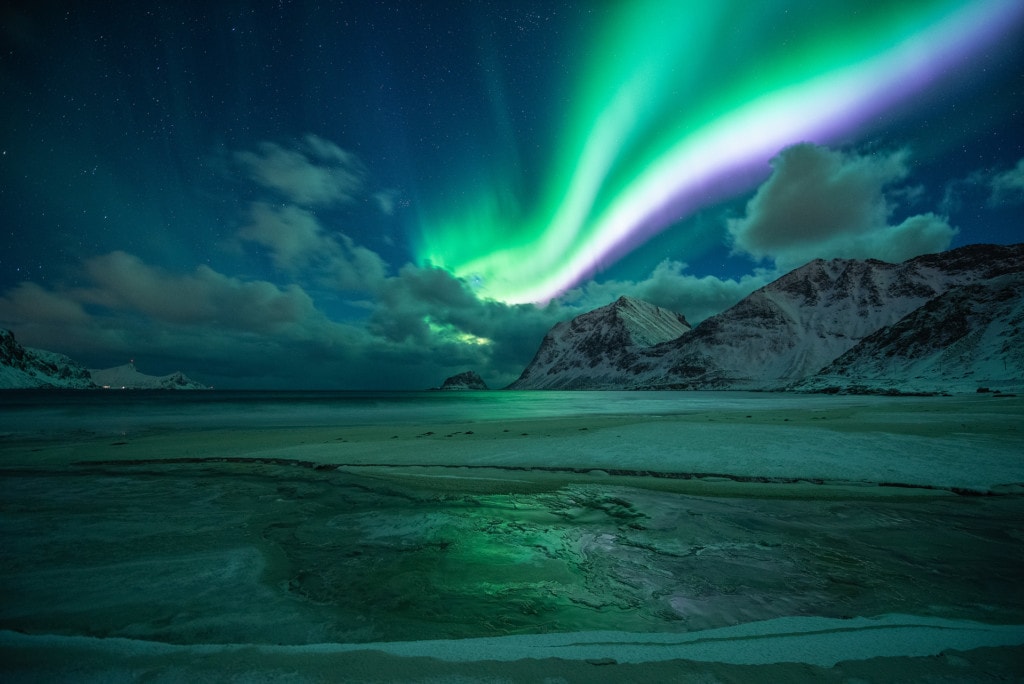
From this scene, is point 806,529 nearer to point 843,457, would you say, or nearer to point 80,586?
point 843,457

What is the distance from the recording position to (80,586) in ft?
15.6

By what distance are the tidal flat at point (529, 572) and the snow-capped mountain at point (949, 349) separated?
8788 centimetres

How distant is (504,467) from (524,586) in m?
7.30

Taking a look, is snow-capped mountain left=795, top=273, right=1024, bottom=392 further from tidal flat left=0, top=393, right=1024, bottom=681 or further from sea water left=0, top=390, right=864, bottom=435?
tidal flat left=0, top=393, right=1024, bottom=681

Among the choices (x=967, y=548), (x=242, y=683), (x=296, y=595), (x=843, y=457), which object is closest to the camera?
(x=242, y=683)

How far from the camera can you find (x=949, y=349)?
88562 mm

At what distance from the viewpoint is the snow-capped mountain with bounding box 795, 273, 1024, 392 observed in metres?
72.2

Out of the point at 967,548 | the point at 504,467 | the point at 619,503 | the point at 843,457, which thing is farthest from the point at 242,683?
the point at 843,457

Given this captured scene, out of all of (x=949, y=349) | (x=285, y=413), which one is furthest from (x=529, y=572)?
(x=949, y=349)

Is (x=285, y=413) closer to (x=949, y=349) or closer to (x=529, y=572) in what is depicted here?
(x=529, y=572)

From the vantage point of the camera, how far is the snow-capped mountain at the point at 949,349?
2842 inches

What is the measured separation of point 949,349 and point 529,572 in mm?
127818

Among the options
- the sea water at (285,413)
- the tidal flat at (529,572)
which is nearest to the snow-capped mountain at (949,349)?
the sea water at (285,413)

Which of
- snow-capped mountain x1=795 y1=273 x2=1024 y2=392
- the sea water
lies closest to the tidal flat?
the sea water
